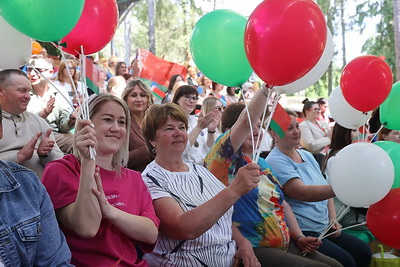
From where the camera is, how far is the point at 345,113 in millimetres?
3332

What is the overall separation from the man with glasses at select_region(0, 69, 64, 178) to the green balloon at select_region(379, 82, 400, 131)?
7.21 feet

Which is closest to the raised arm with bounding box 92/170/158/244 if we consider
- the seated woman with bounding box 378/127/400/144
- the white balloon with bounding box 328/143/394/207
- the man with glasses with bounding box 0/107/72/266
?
the man with glasses with bounding box 0/107/72/266

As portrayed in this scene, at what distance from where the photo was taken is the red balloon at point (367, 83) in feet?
9.62

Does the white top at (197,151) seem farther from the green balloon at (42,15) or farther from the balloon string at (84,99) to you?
the green balloon at (42,15)

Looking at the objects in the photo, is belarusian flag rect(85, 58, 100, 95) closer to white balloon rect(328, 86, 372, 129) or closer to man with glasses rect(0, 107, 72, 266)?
man with glasses rect(0, 107, 72, 266)

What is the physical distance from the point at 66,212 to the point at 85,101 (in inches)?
18.5

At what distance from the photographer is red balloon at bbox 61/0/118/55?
217 centimetres

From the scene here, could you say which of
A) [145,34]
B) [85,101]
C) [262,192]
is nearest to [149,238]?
[85,101]

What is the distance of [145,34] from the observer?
3347cm

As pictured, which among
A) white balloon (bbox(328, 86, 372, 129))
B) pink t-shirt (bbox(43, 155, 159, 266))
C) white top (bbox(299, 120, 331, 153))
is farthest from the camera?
white top (bbox(299, 120, 331, 153))

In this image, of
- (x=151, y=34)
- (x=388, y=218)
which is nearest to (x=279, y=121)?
(x=388, y=218)

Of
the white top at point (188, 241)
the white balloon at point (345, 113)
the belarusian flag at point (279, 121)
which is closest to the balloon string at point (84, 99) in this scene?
the white top at point (188, 241)

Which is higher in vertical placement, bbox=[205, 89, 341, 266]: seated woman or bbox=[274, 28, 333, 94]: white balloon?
bbox=[274, 28, 333, 94]: white balloon

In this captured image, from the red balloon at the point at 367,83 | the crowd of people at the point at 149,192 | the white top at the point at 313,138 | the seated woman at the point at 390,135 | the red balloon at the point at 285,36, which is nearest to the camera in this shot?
the crowd of people at the point at 149,192
